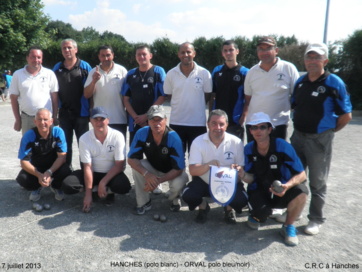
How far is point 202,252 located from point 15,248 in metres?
2.01

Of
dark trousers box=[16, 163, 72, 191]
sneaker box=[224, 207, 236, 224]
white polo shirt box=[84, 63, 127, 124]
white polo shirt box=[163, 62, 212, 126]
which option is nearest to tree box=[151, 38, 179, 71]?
white polo shirt box=[84, 63, 127, 124]

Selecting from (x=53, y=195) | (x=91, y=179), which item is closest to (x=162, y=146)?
(x=91, y=179)

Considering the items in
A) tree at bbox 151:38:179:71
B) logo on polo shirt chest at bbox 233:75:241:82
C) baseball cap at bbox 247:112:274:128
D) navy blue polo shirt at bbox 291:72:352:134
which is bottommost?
baseball cap at bbox 247:112:274:128

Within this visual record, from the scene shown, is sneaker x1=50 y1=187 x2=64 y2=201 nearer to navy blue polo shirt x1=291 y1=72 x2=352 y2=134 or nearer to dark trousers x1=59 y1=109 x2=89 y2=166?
dark trousers x1=59 y1=109 x2=89 y2=166

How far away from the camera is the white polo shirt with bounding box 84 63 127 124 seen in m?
5.30

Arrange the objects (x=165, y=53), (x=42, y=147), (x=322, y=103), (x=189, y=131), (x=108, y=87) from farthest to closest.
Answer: (x=165, y=53) < (x=108, y=87) < (x=189, y=131) < (x=42, y=147) < (x=322, y=103)

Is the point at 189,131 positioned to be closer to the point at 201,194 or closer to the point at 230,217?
the point at 201,194

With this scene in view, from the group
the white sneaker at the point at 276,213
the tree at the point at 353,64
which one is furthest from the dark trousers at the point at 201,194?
the tree at the point at 353,64

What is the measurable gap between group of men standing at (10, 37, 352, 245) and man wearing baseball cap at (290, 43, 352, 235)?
0.01 m

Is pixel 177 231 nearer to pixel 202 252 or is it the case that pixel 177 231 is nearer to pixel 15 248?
pixel 202 252

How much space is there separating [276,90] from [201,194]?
1.73 meters

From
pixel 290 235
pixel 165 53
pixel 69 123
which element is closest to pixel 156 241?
pixel 290 235

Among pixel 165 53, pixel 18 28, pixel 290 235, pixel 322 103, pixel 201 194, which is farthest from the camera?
pixel 165 53

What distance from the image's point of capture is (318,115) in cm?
383
